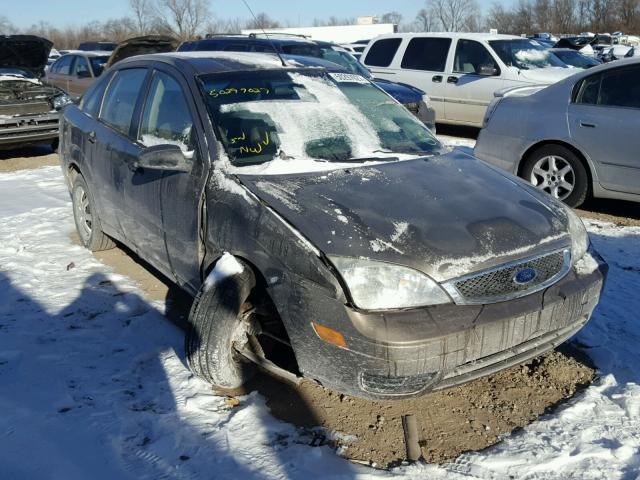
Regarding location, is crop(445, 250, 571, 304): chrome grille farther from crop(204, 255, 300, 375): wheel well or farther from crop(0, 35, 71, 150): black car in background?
crop(0, 35, 71, 150): black car in background

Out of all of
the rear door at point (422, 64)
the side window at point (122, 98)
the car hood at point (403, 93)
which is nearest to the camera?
the side window at point (122, 98)

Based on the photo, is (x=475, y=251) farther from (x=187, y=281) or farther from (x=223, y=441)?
(x=187, y=281)

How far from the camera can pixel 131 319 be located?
4035 mm

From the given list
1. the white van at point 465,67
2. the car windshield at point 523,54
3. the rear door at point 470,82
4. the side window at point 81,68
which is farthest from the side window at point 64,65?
the car windshield at point 523,54

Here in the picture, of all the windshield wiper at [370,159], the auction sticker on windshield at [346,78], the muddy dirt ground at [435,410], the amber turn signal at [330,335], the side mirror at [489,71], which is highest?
the auction sticker on windshield at [346,78]

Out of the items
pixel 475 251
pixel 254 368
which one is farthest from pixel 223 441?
pixel 475 251

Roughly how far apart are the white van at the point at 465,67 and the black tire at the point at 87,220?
7.36m

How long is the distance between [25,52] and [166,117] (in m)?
10.4

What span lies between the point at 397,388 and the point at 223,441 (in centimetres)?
84

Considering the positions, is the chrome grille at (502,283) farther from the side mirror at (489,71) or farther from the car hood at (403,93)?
the side mirror at (489,71)

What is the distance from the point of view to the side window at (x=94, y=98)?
4863 millimetres

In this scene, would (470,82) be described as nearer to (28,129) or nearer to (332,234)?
(28,129)

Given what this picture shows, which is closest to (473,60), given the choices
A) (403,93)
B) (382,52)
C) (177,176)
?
(382,52)

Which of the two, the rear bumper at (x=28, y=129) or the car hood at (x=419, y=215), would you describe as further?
the rear bumper at (x=28, y=129)
